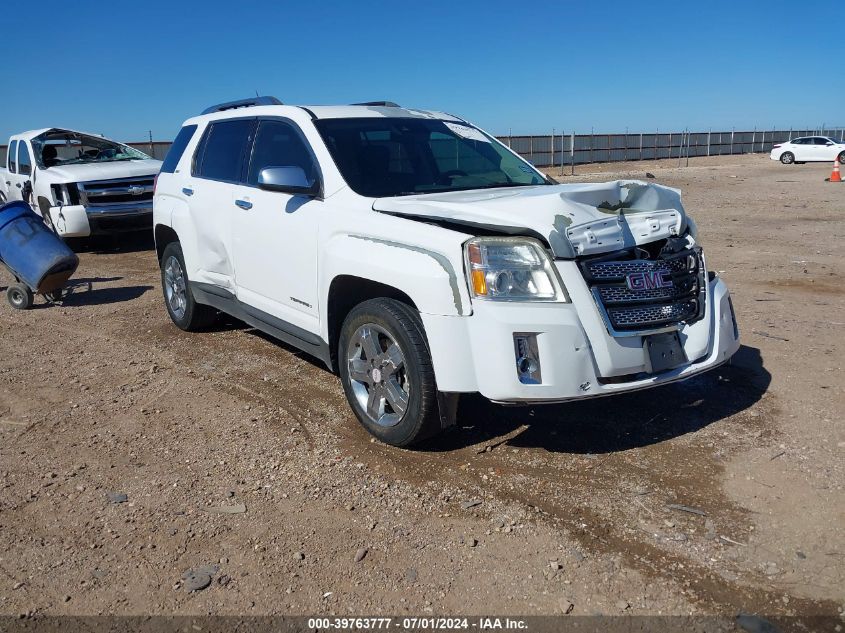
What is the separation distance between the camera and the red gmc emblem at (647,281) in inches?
153

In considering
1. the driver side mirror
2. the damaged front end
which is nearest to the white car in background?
the damaged front end

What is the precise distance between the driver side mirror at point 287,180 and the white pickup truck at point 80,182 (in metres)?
8.25

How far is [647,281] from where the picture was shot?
3.94m

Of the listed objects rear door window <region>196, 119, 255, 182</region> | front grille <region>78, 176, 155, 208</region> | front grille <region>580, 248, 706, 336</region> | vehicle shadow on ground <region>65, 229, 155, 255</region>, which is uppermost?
rear door window <region>196, 119, 255, 182</region>

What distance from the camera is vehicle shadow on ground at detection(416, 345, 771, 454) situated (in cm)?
437

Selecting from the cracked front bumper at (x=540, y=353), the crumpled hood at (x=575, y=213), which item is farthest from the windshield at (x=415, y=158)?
the cracked front bumper at (x=540, y=353)

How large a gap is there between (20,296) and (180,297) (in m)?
2.71

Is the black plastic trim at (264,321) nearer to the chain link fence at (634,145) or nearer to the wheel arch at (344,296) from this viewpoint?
the wheel arch at (344,296)

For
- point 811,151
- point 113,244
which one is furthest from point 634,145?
point 113,244

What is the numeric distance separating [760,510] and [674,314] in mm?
1092

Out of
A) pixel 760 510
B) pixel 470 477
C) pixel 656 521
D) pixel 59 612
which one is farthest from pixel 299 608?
pixel 760 510

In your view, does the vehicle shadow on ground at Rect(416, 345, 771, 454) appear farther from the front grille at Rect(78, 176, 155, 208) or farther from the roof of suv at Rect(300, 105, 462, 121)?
the front grille at Rect(78, 176, 155, 208)

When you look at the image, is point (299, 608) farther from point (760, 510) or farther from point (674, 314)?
point (674, 314)

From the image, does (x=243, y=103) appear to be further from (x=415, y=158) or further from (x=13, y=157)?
→ (x=13, y=157)
